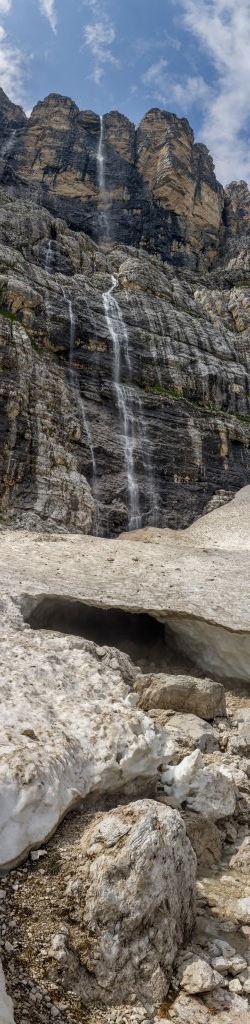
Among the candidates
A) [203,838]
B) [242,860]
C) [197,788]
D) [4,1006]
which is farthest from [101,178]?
[4,1006]

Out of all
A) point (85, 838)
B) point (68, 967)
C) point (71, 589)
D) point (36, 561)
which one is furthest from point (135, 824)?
point (36, 561)

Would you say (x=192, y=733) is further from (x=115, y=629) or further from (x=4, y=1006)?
(x=115, y=629)

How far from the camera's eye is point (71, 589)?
15742 mm

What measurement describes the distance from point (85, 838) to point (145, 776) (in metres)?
1.99

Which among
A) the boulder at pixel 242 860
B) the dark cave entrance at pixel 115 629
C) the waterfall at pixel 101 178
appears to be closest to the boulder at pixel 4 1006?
the boulder at pixel 242 860

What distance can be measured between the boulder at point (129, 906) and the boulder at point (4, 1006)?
2.67 feet

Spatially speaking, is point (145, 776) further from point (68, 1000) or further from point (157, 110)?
point (157, 110)

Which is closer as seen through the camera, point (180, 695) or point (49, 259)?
point (180, 695)

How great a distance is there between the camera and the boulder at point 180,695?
13.3 metres

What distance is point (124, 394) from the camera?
44.8 metres

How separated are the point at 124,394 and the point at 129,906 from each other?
41.0m

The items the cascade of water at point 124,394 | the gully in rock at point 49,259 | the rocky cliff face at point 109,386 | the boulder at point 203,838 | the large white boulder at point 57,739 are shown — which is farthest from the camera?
the gully in rock at point 49,259

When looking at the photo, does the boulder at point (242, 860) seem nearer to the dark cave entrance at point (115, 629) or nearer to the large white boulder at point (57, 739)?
the large white boulder at point (57, 739)

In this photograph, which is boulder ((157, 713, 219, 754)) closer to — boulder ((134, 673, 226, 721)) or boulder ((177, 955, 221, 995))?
boulder ((134, 673, 226, 721))
